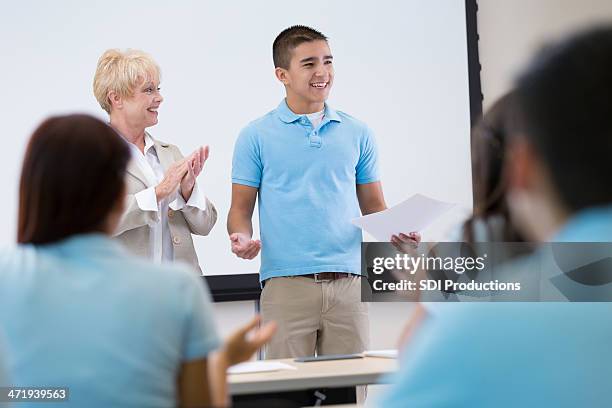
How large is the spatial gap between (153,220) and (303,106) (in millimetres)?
766

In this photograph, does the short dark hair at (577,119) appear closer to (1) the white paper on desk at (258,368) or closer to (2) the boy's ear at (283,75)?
(1) the white paper on desk at (258,368)

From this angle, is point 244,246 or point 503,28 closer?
point 244,246

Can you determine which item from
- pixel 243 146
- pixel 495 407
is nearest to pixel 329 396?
pixel 243 146

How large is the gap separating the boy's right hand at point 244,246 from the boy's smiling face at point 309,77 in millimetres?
598

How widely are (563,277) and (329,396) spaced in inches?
66.9

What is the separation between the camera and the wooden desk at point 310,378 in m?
2.21

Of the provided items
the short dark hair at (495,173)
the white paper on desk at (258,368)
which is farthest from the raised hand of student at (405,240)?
the short dark hair at (495,173)

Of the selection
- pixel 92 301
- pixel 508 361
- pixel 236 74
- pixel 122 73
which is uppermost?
pixel 236 74

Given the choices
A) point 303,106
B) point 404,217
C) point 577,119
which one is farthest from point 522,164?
point 303,106

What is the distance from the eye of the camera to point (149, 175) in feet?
10.4

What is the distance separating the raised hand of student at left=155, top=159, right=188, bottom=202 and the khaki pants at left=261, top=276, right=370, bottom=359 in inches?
19.9

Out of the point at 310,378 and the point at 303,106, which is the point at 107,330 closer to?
the point at 310,378

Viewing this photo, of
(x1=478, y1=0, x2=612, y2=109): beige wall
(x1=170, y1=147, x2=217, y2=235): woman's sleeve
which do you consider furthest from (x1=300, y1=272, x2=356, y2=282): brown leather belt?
(x1=478, y1=0, x2=612, y2=109): beige wall

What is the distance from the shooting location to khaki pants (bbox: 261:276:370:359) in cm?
316
